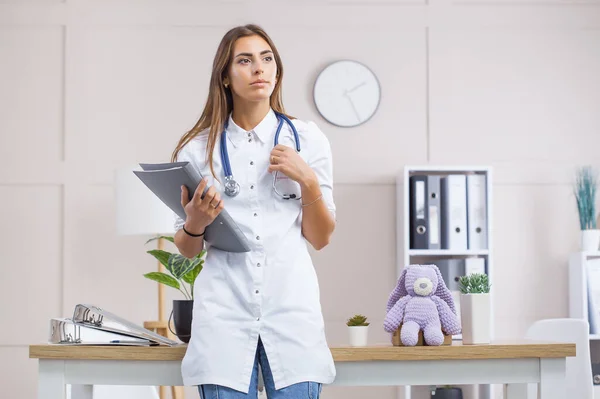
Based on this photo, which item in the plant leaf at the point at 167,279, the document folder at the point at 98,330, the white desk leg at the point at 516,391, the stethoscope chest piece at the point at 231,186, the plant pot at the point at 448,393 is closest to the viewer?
the stethoscope chest piece at the point at 231,186

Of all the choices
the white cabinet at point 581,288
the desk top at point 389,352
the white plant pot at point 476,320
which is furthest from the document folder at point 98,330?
the white cabinet at point 581,288

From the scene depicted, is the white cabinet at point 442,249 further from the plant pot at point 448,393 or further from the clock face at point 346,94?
the clock face at point 346,94

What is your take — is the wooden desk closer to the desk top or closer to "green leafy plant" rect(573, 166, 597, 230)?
the desk top

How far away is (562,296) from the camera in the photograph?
4.37 m

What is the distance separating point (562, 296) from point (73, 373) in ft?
10.2

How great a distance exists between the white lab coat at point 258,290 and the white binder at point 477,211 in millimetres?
2340

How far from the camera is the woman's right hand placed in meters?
1.63

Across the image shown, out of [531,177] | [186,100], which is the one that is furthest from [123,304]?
[531,177]

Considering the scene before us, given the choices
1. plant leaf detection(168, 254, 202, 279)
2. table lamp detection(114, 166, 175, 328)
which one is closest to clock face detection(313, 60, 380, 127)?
table lamp detection(114, 166, 175, 328)

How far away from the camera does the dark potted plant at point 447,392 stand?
3.98 meters

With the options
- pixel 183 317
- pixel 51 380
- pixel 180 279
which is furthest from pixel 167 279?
pixel 51 380

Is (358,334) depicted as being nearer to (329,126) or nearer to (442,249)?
(442,249)

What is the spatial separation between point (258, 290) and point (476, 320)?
56 centimetres

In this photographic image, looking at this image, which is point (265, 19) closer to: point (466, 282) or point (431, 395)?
point (431, 395)
